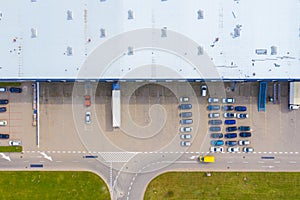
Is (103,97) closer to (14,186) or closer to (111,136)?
(111,136)

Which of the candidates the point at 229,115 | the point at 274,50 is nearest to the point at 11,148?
the point at 229,115

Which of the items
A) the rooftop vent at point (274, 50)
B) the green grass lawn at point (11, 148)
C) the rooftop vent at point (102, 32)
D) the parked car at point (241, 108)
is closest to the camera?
the rooftop vent at point (274, 50)

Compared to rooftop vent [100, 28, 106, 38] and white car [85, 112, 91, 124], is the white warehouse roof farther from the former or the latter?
white car [85, 112, 91, 124]

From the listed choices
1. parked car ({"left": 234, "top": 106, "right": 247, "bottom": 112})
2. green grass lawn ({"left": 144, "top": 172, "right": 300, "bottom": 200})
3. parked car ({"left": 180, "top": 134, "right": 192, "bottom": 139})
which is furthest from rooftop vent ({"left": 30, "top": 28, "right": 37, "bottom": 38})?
parked car ({"left": 234, "top": 106, "right": 247, "bottom": 112})

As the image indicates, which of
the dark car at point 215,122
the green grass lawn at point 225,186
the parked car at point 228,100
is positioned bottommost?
the green grass lawn at point 225,186

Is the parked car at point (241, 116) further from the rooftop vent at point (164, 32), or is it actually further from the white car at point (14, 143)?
the white car at point (14, 143)

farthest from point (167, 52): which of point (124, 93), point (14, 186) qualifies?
point (14, 186)

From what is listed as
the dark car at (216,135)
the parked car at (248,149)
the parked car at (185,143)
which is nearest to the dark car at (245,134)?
the parked car at (248,149)
